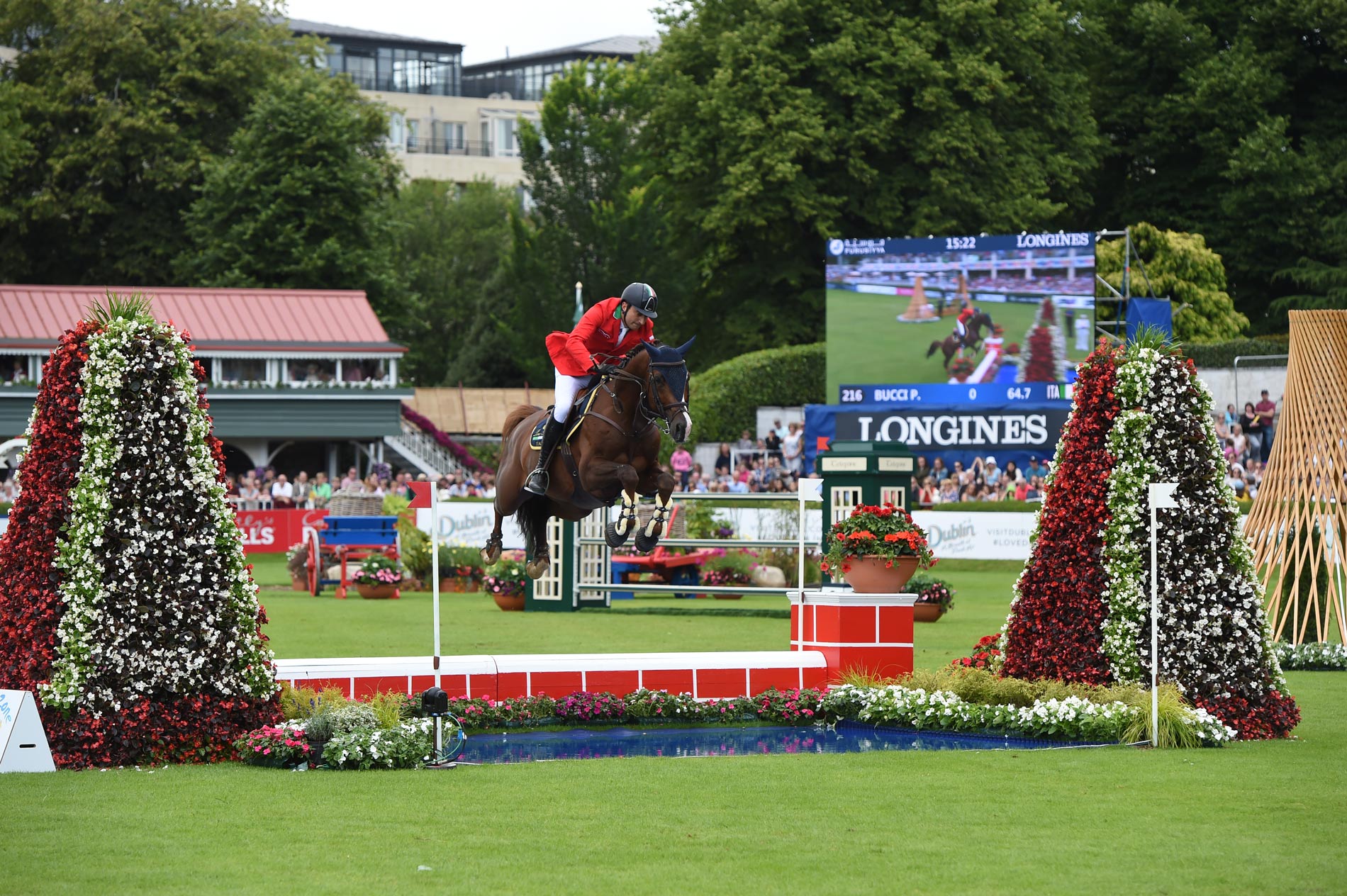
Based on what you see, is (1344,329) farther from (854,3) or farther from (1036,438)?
(854,3)

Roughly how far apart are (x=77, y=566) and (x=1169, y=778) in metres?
6.38

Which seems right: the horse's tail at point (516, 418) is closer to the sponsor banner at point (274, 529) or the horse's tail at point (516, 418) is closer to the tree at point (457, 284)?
the sponsor banner at point (274, 529)

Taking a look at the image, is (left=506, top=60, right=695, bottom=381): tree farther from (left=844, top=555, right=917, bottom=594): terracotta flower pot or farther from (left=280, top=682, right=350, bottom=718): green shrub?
(left=280, top=682, right=350, bottom=718): green shrub

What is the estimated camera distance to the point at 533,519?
1207cm

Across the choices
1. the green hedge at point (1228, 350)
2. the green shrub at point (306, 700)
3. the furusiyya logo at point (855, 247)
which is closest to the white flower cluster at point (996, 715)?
the green shrub at point (306, 700)

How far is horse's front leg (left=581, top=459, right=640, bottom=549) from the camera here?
10.4 metres

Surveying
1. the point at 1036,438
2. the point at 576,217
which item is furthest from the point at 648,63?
the point at 1036,438

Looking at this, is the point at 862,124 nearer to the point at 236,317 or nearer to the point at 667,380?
the point at 236,317

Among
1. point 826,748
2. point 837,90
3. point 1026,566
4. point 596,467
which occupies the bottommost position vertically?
point 826,748

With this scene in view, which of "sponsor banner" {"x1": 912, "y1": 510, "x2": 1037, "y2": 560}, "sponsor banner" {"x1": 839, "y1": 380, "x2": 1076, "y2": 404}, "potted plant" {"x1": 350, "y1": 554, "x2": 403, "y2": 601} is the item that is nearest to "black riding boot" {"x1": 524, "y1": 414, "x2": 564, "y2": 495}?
"potted plant" {"x1": 350, "y1": 554, "x2": 403, "y2": 601}

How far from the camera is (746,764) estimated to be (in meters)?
9.87

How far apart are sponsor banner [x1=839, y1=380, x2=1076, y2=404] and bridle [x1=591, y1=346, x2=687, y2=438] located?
23304mm

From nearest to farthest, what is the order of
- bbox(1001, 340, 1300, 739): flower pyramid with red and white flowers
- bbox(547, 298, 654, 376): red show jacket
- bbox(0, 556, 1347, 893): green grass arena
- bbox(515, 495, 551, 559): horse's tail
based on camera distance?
bbox(0, 556, 1347, 893): green grass arena < bbox(547, 298, 654, 376): red show jacket < bbox(1001, 340, 1300, 739): flower pyramid with red and white flowers < bbox(515, 495, 551, 559): horse's tail

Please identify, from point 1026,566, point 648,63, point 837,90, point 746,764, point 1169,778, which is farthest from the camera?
point 648,63
